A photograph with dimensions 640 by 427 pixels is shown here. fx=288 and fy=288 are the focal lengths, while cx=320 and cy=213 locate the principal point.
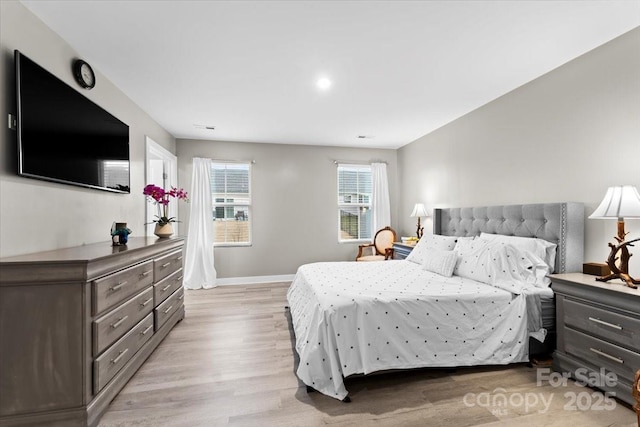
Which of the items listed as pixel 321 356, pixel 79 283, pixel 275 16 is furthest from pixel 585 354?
pixel 79 283

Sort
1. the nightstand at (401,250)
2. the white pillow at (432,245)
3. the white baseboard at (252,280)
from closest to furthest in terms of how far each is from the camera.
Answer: the white pillow at (432,245)
the nightstand at (401,250)
the white baseboard at (252,280)

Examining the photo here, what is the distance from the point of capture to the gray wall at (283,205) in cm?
498

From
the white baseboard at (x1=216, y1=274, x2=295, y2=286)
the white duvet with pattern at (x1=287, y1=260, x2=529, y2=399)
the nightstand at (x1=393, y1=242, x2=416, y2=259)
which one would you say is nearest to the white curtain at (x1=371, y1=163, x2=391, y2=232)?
the nightstand at (x1=393, y1=242, x2=416, y2=259)

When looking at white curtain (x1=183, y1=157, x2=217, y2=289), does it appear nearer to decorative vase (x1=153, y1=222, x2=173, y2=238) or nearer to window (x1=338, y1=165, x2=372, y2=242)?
decorative vase (x1=153, y1=222, x2=173, y2=238)

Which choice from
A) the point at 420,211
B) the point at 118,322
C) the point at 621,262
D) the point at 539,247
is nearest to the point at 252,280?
the point at 420,211

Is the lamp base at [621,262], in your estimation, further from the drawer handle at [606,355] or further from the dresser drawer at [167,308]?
the dresser drawer at [167,308]

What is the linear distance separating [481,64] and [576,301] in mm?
2011

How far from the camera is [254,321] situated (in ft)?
10.8

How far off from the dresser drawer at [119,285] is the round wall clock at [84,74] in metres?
1.54

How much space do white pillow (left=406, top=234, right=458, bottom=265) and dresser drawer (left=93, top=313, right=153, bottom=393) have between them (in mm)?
2826

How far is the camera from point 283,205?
17.0 feet

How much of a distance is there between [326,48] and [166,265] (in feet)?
Answer: 8.17

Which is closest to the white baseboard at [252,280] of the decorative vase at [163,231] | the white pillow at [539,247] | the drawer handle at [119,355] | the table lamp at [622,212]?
the decorative vase at [163,231]

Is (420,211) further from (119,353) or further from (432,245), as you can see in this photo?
(119,353)
